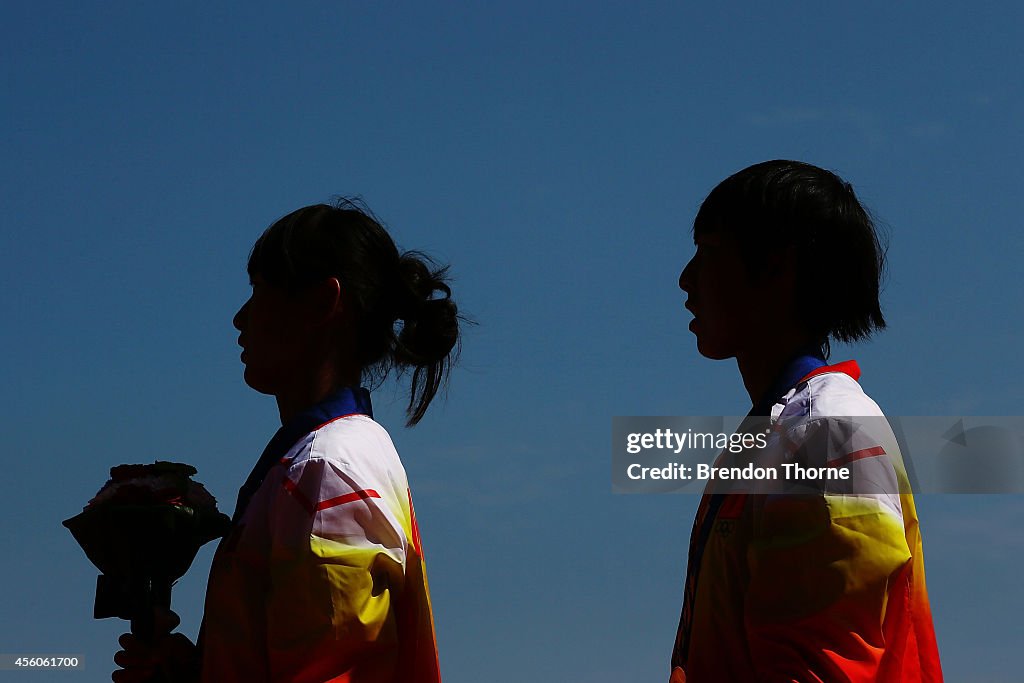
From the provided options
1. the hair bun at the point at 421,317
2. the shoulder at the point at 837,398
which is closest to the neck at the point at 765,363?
the shoulder at the point at 837,398

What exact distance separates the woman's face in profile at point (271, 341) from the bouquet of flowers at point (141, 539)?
0.49m

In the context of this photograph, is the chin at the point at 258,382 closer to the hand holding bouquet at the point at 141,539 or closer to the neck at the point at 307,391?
the neck at the point at 307,391

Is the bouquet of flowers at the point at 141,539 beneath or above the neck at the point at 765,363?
beneath

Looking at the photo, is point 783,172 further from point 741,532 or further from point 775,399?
point 741,532

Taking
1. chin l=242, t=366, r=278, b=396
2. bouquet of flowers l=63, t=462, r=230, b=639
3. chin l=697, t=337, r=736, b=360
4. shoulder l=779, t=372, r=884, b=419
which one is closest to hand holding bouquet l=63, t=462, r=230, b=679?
bouquet of flowers l=63, t=462, r=230, b=639

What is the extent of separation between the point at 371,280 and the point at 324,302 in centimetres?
20

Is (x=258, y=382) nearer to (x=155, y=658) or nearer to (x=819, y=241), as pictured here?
(x=155, y=658)

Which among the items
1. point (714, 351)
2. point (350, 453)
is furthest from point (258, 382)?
point (714, 351)

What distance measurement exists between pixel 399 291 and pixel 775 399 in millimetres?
1462

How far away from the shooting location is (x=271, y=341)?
4438 millimetres

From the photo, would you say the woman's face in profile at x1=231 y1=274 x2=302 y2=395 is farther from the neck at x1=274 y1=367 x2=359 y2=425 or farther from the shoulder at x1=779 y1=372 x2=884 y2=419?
the shoulder at x1=779 y1=372 x2=884 y2=419

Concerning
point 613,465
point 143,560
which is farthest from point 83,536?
point 613,465

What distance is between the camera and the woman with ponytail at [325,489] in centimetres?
377

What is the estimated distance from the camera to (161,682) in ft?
13.7
